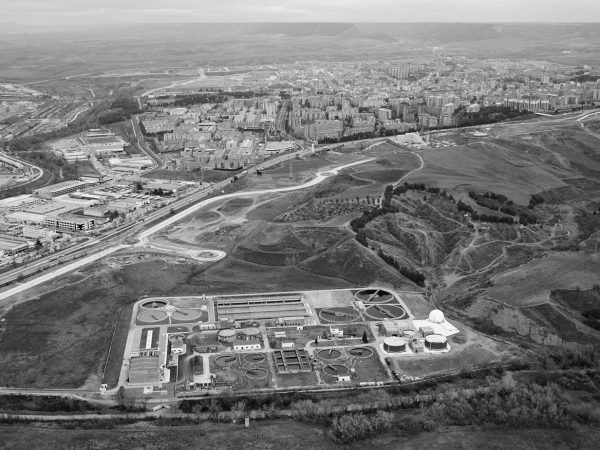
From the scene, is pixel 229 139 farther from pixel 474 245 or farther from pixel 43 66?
pixel 43 66

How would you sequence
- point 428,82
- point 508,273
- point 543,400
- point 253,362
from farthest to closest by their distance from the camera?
point 428,82
point 508,273
point 253,362
point 543,400

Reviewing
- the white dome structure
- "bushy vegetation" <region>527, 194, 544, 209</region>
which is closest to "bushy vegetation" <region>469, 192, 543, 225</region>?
"bushy vegetation" <region>527, 194, 544, 209</region>

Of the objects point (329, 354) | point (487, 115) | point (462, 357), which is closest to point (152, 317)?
point (329, 354)

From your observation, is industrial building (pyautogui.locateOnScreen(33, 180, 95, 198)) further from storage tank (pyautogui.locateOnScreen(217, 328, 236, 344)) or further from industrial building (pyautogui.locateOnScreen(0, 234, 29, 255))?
storage tank (pyautogui.locateOnScreen(217, 328, 236, 344))

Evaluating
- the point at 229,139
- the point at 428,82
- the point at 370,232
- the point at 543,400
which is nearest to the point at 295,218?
the point at 370,232

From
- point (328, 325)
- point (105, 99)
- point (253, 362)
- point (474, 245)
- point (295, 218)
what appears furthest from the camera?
point (105, 99)

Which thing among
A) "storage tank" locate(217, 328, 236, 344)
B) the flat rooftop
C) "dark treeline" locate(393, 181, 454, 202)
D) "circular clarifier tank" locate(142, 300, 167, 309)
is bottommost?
"circular clarifier tank" locate(142, 300, 167, 309)
